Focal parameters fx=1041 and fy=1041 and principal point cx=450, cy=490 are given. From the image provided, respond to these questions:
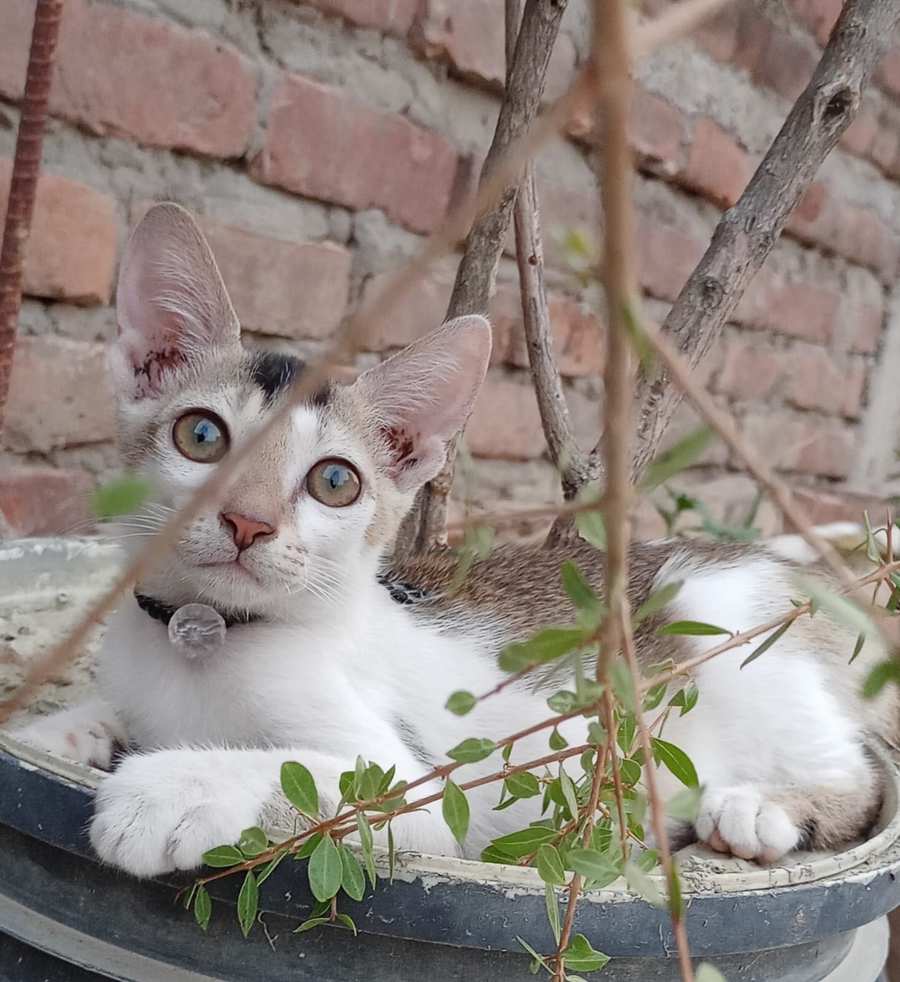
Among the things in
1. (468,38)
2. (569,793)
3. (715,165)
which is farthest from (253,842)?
(715,165)

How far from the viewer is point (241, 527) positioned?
1.82 feet

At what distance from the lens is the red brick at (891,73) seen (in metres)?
1.61

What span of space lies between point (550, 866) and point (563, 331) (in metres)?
0.95

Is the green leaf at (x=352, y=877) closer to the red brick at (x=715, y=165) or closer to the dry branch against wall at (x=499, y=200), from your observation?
the dry branch against wall at (x=499, y=200)

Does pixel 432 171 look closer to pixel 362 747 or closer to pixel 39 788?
pixel 362 747

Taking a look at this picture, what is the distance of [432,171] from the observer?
1138 millimetres

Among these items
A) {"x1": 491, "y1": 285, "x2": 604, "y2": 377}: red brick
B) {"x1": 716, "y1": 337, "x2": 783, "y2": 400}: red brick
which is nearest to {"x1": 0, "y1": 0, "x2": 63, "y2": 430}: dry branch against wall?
{"x1": 491, "y1": 285, "x2": 604, "y2": 377}: red brick

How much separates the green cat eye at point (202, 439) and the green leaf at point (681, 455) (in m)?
0.40

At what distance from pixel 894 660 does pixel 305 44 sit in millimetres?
923

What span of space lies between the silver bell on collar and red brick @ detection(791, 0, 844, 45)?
48.7 inches

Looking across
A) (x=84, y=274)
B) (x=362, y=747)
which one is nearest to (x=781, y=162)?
(x=362, y=747)

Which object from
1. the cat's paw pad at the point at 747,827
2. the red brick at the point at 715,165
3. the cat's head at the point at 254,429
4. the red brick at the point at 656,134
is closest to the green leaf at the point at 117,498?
the cat's head at the point at 254,429

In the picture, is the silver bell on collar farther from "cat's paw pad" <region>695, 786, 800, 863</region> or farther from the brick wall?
the brick wall

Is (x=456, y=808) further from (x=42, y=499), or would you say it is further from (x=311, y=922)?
(x=42, y=499)
